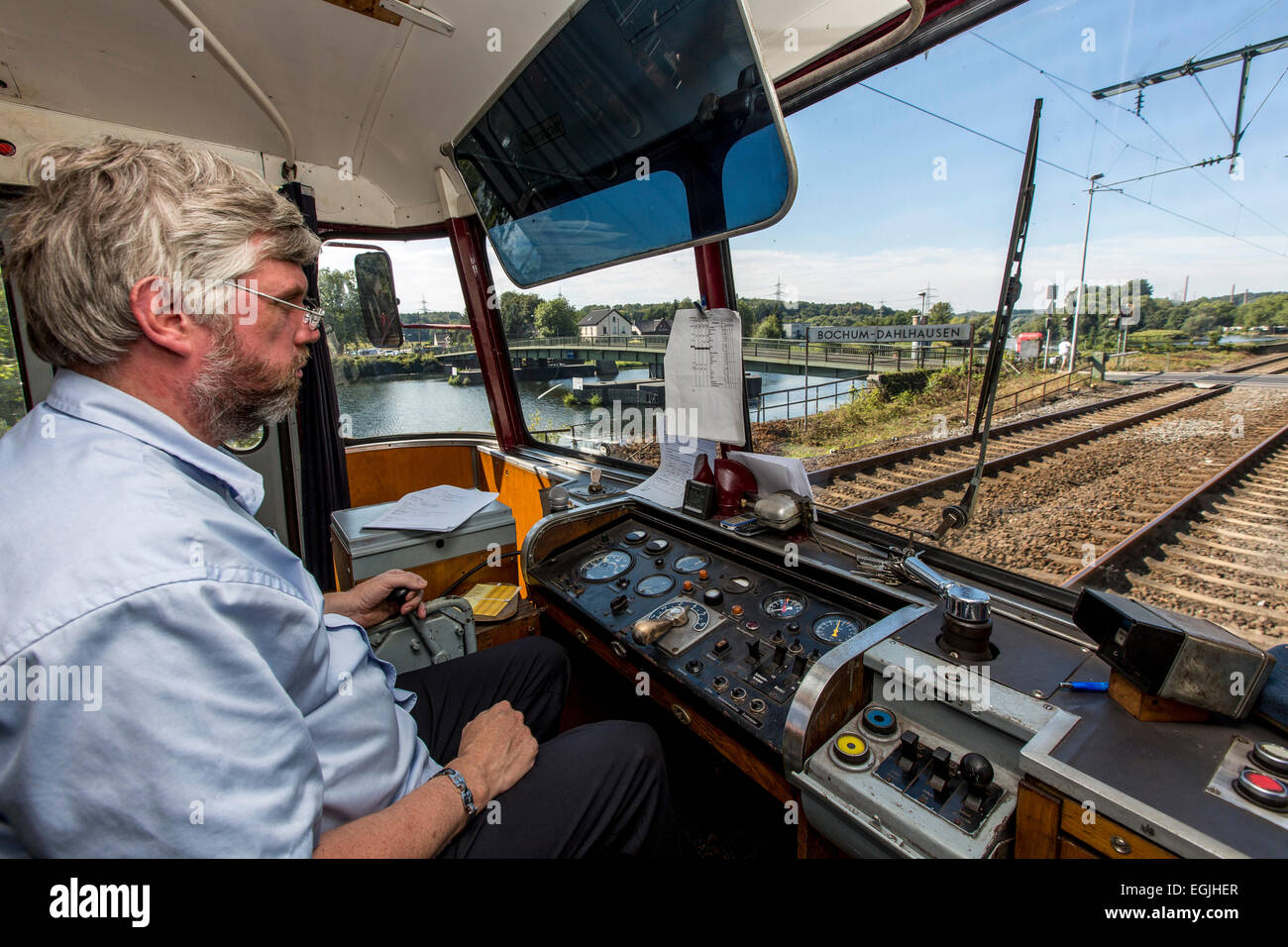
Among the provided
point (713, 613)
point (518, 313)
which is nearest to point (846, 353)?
point (713, 613)

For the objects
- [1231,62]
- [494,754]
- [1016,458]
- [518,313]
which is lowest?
[494,754]

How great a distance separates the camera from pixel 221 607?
669mm

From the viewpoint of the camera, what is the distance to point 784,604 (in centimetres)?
146

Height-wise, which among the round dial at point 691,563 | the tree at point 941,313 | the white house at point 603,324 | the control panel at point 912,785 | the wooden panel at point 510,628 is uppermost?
the white house at point 603,324

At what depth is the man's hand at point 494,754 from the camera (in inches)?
39.4

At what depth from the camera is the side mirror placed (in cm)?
309

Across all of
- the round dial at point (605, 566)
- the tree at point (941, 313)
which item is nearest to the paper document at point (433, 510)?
the round dial at point (605, 566)

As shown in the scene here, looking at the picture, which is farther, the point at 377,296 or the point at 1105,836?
the point at 377,296

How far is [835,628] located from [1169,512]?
0.81m

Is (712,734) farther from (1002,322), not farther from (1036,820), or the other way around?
(1002,322)

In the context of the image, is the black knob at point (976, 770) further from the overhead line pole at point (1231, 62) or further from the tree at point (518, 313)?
the tree at point (518, 313)

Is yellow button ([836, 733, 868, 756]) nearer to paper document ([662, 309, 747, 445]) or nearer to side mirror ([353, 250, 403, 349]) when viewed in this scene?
paper document ([662, 309, 747, 445])

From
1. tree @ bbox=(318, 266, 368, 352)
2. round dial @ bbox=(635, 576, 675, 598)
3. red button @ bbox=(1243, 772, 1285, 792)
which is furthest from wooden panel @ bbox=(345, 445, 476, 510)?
red button @ bbox=(1243, 772, 1285, 792)

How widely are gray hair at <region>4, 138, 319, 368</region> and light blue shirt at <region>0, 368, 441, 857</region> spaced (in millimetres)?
82
